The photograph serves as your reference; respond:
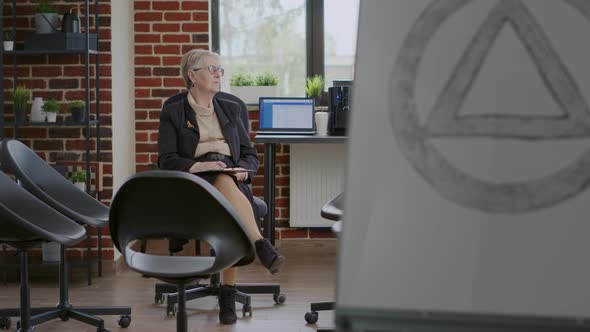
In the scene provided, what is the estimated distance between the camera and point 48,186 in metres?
3.92

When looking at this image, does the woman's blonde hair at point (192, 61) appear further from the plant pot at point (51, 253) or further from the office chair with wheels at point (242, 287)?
the plant pot at point (51, 253)

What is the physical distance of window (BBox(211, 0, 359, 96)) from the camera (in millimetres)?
6227

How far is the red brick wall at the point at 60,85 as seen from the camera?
5.15m

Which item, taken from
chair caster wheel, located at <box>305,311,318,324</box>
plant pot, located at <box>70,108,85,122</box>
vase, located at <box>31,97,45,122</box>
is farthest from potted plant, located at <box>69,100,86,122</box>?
chair caster wheel, located at <box>305,311,318,324</box>

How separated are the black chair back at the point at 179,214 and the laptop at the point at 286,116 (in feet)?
8.80

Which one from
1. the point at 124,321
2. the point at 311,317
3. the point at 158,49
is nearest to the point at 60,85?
the point at 158,49

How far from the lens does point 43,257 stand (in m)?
5.04

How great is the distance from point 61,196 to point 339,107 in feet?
6.43

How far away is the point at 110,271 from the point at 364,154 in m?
4.13

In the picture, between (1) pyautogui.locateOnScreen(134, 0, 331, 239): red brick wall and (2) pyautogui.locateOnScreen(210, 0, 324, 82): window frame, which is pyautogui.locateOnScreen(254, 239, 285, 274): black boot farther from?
(2) pyautogui.locateOnScreen(210, 0, 324, 82): window frame

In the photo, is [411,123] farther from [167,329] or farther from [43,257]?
[43,257]

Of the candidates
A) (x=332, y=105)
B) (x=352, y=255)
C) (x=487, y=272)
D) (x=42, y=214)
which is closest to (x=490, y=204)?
(x=487, y=272)

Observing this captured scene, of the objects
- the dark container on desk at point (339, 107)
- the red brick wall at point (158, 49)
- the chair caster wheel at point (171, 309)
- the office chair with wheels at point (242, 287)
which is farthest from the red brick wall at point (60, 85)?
the dark container on desk at point (339, 107)

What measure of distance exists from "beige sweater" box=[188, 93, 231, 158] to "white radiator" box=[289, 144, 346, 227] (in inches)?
65.2
